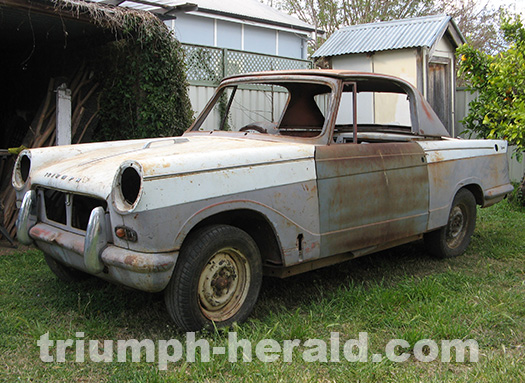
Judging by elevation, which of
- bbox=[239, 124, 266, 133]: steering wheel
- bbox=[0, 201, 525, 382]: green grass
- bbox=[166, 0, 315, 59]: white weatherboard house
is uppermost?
bbox=[166, 0, 315, 59]: white weatherboard house

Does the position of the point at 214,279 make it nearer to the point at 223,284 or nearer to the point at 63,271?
the point at 223,284

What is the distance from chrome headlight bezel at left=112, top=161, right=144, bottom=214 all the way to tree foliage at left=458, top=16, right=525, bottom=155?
489cm

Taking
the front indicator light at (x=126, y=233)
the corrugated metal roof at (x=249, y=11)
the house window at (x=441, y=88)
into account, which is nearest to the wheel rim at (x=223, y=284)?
the front indicator light at (x=126, y=233)

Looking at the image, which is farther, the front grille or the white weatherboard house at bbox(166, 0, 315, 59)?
the white weatherboard house at bbox(166, 0, 315, 59)

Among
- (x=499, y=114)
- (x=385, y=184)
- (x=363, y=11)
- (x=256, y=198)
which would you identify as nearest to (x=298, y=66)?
(x=499, y=114)

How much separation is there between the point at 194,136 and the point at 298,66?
→ 674cm

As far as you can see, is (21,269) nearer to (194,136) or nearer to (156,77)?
(194,136)

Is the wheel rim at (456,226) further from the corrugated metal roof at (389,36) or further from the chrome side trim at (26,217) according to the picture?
the corrugated metal roof at (389,36)

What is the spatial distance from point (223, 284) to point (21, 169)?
1951 millimetres

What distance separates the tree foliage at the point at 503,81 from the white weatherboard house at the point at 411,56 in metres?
2.30

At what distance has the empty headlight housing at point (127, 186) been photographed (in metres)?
3.13

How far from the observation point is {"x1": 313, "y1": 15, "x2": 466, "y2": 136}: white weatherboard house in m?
10.3

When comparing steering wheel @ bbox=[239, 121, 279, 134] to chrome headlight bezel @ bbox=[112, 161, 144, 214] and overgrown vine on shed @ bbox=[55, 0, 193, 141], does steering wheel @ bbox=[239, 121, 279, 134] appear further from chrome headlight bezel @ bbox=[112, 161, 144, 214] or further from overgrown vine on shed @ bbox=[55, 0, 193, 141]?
overgrown vine on shed @ bbox=[55, 0, 193, 141]

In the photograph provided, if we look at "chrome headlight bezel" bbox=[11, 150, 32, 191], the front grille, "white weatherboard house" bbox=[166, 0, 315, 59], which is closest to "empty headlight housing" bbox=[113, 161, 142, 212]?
the front grille
